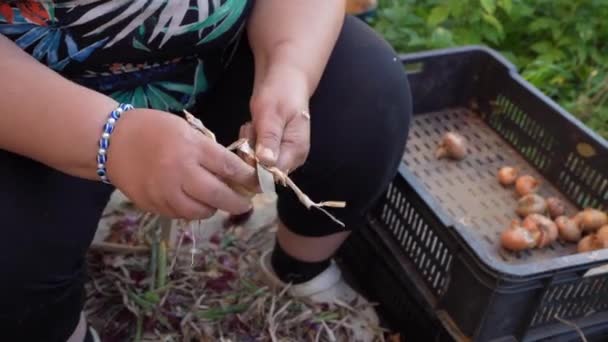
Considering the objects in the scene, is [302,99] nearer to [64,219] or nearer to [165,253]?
[64,219]

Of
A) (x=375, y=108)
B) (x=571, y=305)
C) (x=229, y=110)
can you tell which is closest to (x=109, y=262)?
(x=229, y=110)

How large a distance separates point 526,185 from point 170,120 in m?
0.88

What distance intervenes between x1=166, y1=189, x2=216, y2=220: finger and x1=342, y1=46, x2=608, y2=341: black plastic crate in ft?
1.39

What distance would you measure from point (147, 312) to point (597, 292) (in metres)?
0.69

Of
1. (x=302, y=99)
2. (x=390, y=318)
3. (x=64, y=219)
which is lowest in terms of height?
(x=390, y=318)

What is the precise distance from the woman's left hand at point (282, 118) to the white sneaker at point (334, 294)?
423 mm

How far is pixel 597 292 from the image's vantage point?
106 cm

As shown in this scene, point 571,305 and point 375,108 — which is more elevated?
point 375,108

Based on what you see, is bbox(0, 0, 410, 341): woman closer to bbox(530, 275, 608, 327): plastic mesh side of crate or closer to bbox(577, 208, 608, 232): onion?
bbox(530, 275, 608, 327): plastic mesh side of crate

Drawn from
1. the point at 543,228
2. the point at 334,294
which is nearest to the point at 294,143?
the point at 334,294

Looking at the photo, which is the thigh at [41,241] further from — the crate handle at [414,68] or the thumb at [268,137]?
the crate handle at [414,68]

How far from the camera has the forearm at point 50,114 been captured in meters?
0.68

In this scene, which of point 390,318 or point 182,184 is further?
point 390,318

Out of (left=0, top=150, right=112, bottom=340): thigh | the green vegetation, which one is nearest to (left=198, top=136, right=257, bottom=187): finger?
(left=0, top=150, right=112, bottom=340): thigh
